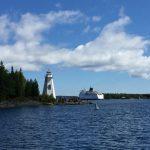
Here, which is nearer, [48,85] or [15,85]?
[15,85]

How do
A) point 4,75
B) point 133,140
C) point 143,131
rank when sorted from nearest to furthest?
point 133,140 → point 143,131 → point 4,75

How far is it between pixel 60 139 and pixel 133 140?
8787 mm

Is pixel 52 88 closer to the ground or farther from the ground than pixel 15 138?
farther from the ground

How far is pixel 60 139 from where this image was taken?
5450cm

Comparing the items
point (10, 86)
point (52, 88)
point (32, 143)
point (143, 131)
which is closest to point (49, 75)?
point (52, 88)

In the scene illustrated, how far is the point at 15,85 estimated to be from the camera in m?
159

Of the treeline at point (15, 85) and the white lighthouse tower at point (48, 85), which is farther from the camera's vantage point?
the white lighthouse tower at point (48, 85)

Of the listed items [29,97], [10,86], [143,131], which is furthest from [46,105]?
[143,131]

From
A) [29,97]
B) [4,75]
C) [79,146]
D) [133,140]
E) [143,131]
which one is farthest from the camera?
[29,97]

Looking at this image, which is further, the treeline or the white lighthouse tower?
the white lighthouse tower

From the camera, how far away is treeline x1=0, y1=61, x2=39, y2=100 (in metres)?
152

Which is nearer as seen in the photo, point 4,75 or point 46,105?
point 4,75

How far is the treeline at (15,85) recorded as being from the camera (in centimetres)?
15170

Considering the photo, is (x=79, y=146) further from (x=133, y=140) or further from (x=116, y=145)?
(x=133, y=140)
